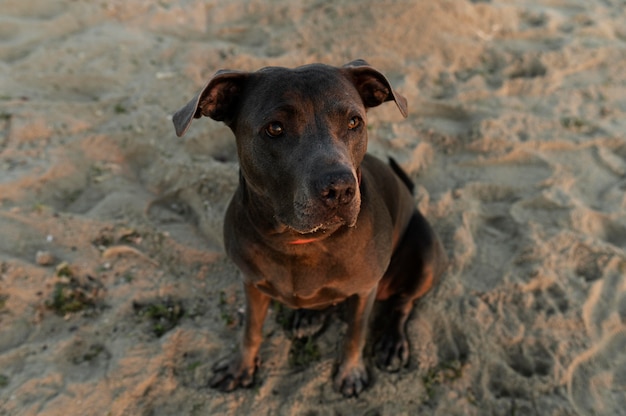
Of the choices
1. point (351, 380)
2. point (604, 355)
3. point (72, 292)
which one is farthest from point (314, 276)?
point (604, 355)

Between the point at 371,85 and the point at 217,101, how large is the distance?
841 millimetres

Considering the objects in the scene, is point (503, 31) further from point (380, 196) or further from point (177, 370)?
point (177, 370)

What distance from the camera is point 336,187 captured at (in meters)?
2.25

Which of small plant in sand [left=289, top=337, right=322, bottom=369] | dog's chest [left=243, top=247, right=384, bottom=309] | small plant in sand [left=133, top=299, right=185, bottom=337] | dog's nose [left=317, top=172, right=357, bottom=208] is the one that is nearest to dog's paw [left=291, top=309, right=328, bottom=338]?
small plant in sand [left=289, top=337, right=322, bottom=369]

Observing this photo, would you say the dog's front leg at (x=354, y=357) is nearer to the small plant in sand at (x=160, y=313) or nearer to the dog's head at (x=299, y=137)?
Answer: the dog's head at (x=299, y=137)

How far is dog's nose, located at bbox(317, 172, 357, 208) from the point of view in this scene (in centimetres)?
224

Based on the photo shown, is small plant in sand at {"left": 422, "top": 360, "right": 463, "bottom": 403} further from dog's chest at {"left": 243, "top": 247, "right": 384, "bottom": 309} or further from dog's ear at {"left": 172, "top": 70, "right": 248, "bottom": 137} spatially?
dog's ear at {"left": 172, "top": 70, "right": 248, "bottom": 137}

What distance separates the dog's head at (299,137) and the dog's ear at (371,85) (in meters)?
0.04

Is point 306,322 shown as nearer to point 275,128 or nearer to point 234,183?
point 234,183

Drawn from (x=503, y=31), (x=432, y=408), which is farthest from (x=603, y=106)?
(x=432, y=408)

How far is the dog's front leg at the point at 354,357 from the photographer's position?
10.3ft

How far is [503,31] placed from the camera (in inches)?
250

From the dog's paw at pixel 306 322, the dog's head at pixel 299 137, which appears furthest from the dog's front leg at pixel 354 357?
the dog's head at pixel 299 137

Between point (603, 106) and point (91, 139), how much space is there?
16.2 feet
